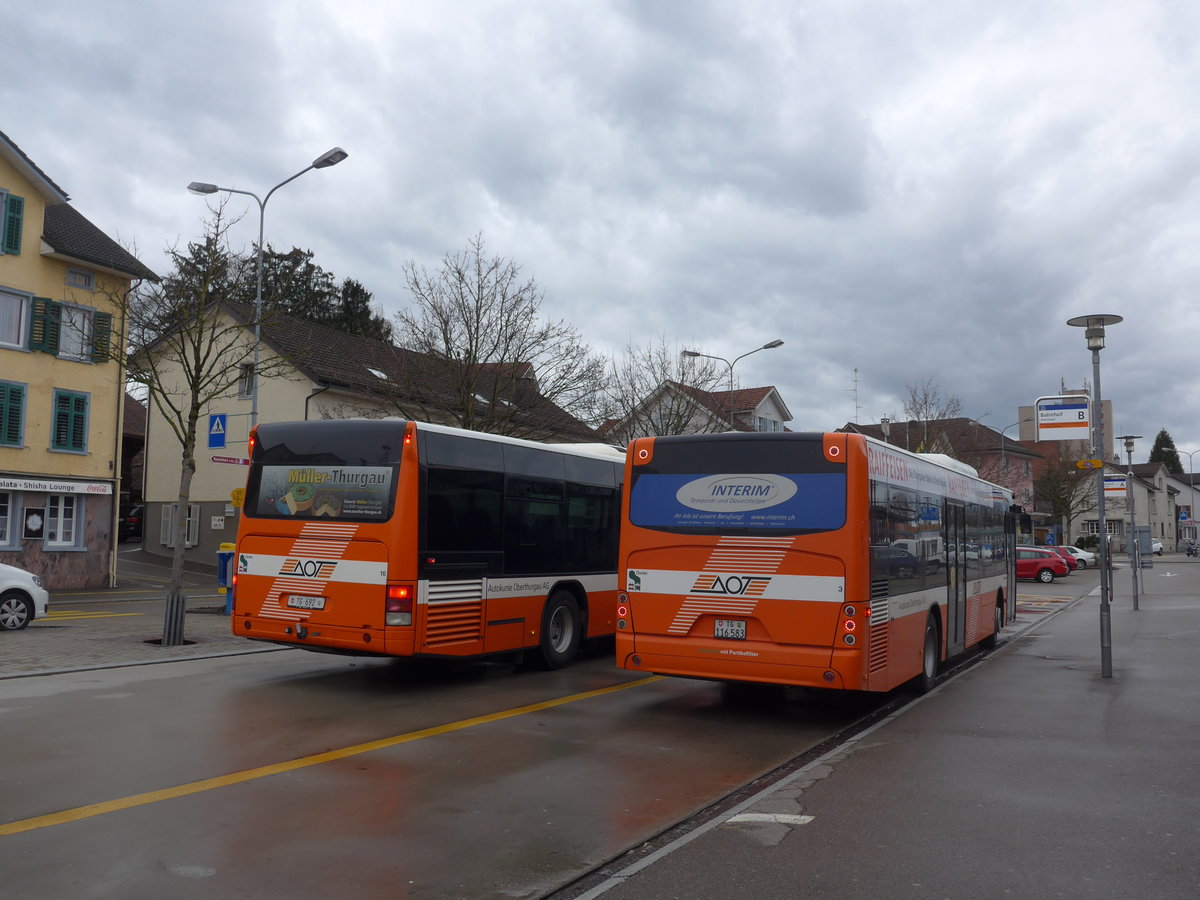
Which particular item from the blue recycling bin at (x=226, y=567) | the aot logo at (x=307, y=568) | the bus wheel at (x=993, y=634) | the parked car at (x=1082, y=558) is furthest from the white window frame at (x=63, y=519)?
the parked car at (x=1082, y=558)

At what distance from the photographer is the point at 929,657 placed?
1198 centimetres

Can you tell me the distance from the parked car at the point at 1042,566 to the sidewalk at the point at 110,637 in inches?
1256

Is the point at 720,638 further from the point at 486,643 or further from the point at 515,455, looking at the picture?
the point at 515,455

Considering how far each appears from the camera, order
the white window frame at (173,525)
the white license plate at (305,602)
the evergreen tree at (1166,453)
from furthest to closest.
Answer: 1. the evergreen tree at (1166,453)
2. the white window frame at (173,525)
3. the white license plate at (305,602)

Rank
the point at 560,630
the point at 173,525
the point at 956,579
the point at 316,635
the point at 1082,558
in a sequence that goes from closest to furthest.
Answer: the point at 316,635 < the point at 956,579 < the point at 560,630 < the point at 173,525 < the point at 1082,558

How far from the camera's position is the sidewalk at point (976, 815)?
5.18m

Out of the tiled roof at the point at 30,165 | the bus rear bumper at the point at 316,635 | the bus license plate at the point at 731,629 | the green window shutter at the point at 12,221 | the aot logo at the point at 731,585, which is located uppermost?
the tiled roof at the point at 30,165

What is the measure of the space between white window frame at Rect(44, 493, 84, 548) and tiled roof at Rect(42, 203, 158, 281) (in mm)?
6675

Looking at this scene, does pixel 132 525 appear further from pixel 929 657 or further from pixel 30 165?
pixel 929 657

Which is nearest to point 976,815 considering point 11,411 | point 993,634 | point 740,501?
point 740,501

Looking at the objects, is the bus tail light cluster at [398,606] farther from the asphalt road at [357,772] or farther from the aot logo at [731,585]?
the aot logo at [731,585]

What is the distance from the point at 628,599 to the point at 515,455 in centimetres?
316

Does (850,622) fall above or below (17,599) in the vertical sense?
above

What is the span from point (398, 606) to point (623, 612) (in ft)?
7.62
